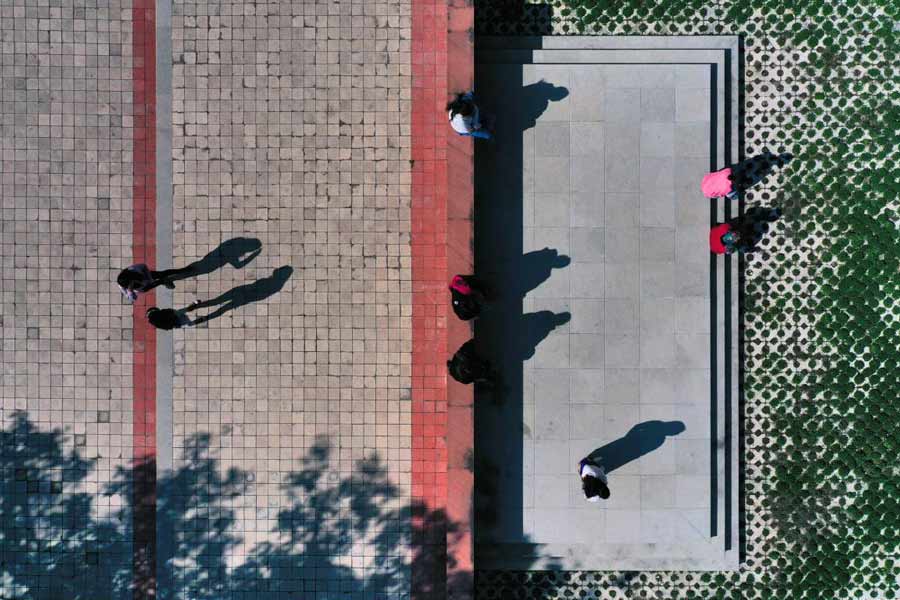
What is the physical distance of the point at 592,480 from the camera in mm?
9289

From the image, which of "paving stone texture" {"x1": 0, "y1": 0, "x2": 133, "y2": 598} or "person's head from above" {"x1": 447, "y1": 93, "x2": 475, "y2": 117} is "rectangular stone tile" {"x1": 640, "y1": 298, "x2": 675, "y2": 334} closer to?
"person's head from above" {"x1": 447, "y1": 93, "x2": 475, "y2": 117}

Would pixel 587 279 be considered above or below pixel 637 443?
above

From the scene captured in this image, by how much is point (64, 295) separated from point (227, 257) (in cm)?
288

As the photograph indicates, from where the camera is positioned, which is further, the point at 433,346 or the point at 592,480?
the point at 433,346

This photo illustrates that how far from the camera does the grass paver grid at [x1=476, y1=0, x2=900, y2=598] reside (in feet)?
32.7

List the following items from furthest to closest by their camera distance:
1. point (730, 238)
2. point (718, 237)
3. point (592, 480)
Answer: point (718, 237)
point (730, 238)
point (592, 480)

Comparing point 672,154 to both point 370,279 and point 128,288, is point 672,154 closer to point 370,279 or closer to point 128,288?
point 370,279

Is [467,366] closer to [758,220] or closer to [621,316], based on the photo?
[621,316]

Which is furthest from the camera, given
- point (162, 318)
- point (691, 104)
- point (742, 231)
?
point (691, 104)

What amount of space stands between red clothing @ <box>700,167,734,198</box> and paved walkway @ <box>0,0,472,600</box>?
4.37 m

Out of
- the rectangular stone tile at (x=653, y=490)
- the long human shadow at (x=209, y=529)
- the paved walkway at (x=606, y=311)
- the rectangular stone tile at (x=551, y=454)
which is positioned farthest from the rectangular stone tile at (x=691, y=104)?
the long human shadow at (x=209, y=529)

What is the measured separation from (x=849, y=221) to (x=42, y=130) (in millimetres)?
13921

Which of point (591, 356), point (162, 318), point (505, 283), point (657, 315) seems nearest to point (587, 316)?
point (591, 356)

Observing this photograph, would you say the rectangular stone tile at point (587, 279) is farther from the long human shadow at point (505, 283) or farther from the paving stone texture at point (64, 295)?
the paving stone texture at point (64, 295)
